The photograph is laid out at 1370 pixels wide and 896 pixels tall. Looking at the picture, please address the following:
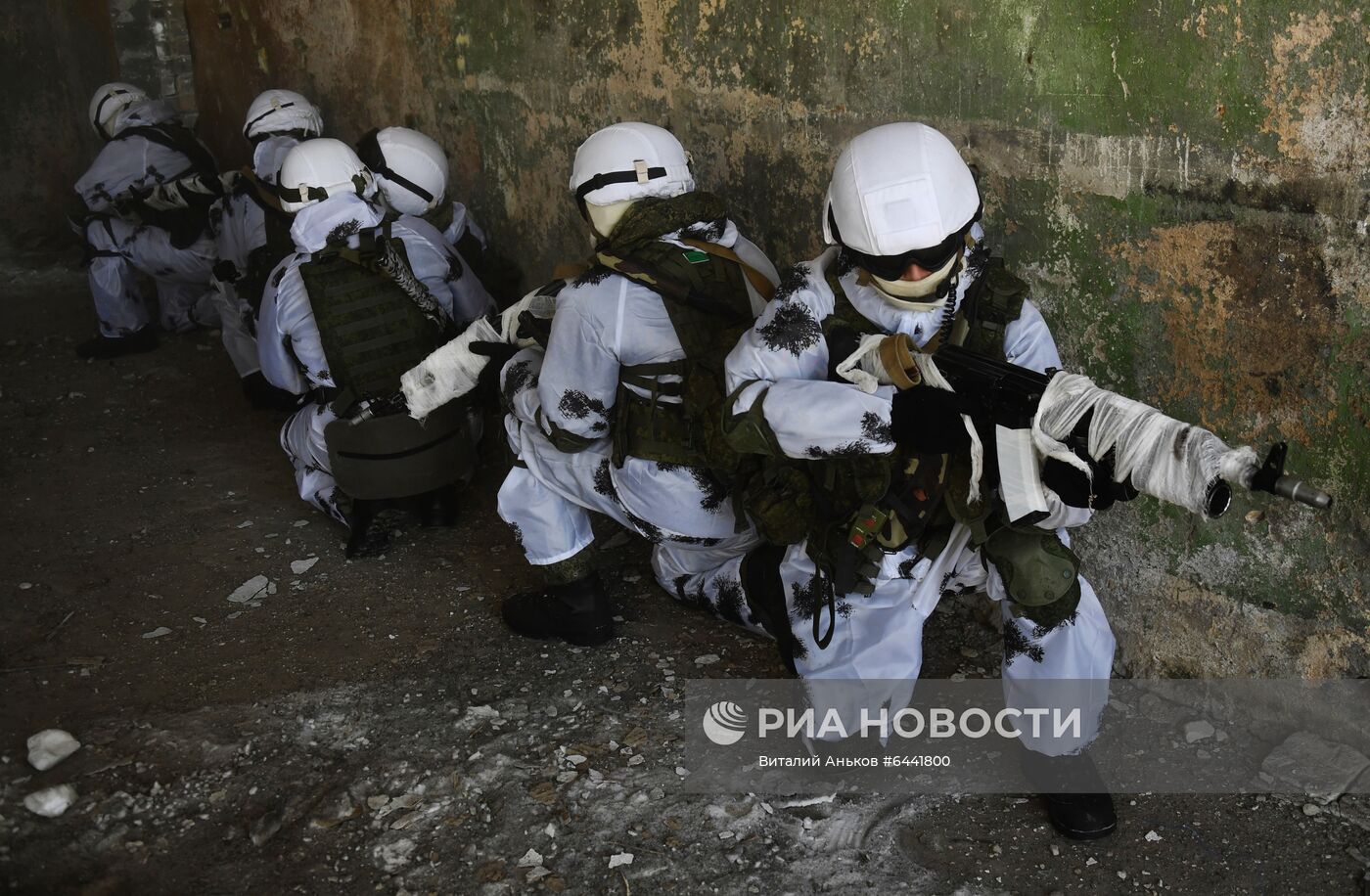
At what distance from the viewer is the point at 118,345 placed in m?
5.45

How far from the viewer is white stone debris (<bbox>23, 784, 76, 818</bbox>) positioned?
2.45 metres

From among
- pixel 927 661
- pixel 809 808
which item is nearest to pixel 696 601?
pixel 927 661

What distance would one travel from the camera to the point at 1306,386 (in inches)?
87.6

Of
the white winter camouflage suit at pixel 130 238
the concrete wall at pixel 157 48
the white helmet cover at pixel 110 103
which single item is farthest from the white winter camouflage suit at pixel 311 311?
the concrete wall at pixel 157 48

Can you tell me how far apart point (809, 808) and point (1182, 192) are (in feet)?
4.63

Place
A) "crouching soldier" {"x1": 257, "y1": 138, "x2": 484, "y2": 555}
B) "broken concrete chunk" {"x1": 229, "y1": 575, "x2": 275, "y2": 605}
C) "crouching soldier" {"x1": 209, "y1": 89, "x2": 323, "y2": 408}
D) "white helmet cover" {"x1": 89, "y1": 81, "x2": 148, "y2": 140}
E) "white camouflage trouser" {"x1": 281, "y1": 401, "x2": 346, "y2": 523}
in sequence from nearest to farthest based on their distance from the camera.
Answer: "broken concrete chunk" {"x1": 229, "y1": 575, "x2": 275, "y2": 605}
"crouching soldier" {"x1": 257, "y1": 138, "x2": 484, "y2": 555}
"white camouflage trouser" {"x1": 281, "y1": 401, "x2": 346, "y2": 523}
"crouching soldier" {"x1": 209, "y1": 89, "x2": 323, "y2": 408}
"white helmet cover" {"x1": 89, "y1": 81, "x2": 148, "y2": 140}

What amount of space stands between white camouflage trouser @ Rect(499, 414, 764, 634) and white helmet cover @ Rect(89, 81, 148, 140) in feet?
11.7

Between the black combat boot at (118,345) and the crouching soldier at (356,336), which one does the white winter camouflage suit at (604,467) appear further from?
the black combat boot at (118,345)

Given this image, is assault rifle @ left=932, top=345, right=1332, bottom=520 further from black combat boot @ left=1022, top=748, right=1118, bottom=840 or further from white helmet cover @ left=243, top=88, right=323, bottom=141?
white helmet cover @ left=243, top=88, right=323, bottom=141

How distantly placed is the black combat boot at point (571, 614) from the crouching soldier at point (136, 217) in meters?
3.10

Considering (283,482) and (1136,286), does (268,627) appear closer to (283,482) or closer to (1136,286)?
(283,482)

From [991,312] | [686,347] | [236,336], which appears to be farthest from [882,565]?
[236,336]

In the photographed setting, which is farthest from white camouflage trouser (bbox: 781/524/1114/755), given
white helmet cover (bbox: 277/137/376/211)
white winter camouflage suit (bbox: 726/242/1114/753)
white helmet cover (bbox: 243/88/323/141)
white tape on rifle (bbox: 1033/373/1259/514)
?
white helmet cover (bbox: 243/88/323/141)

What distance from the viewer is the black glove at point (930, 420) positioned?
6.84 feet
